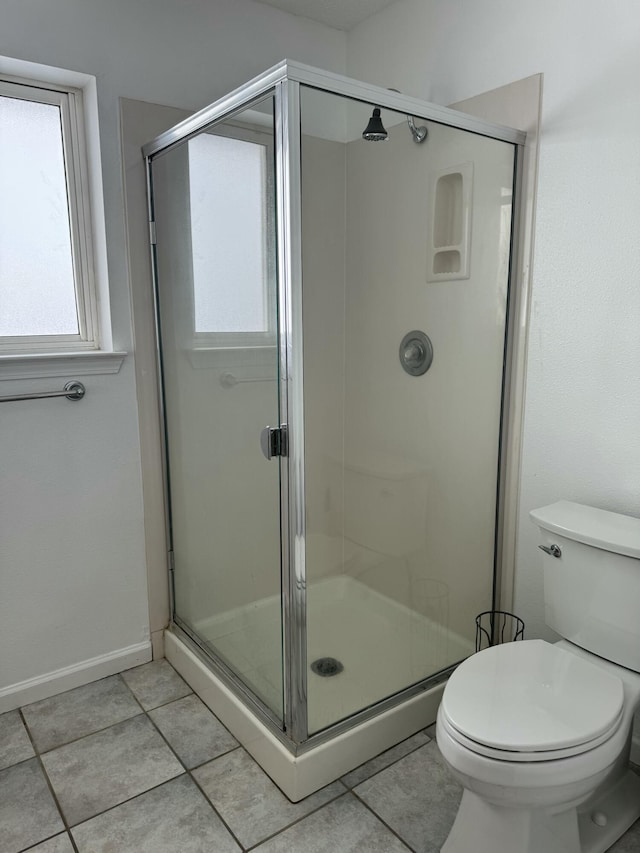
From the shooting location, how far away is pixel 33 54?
74.1 inches

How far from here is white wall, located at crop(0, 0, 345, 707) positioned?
2006 millimetres

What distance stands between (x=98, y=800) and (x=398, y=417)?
1.38 meters

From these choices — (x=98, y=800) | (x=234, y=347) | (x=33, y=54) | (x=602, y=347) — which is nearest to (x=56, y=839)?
(x=98, y=800)

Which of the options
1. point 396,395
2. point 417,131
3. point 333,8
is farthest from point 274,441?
point 333,8

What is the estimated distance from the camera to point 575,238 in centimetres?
182

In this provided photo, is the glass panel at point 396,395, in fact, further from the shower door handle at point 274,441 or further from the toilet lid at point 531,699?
the toilet lid at point 531,699

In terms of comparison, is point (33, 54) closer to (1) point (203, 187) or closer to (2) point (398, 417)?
(1) point (203, 187)

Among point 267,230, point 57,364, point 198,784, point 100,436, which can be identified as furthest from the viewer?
point 100,436

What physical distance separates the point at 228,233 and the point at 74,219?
704 mm

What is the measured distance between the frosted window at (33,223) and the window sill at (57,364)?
0.54 ft

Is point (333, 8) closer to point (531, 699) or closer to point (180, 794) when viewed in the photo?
point (531, 699)

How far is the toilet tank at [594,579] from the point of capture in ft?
5.20

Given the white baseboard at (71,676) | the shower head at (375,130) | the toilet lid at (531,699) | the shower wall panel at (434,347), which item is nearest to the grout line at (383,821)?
the toilet lid at (531,699)

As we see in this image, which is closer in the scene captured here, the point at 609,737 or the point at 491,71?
the point at 609,737
